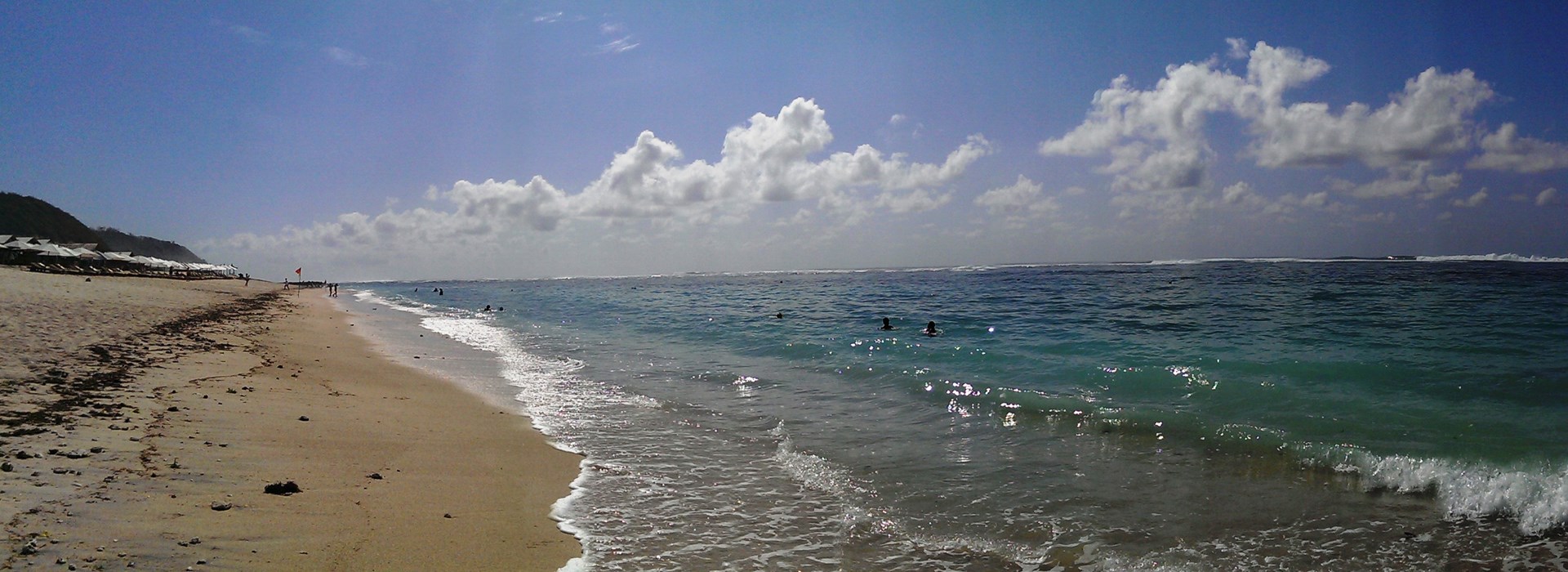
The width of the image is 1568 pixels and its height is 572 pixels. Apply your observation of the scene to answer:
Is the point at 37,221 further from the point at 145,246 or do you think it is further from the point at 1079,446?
the point at 1079,446

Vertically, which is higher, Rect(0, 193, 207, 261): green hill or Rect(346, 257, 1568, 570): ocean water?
Rect(0, 193, 207, 261): green hill

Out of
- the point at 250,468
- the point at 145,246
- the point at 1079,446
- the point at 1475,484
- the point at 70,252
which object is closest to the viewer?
the point at 250,468

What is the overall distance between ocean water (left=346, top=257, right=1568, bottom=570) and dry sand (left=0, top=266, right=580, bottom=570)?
767 millimetres

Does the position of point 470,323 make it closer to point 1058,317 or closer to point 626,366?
point 626,366

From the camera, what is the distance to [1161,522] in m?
5.88

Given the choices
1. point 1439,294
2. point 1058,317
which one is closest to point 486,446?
point 1058,317

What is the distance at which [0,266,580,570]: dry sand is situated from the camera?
14.4ft

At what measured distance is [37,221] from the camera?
105m

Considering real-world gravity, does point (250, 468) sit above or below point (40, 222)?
below

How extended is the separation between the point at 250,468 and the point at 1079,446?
920 cm

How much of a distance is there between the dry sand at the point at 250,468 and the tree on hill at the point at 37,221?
13137 centimetres

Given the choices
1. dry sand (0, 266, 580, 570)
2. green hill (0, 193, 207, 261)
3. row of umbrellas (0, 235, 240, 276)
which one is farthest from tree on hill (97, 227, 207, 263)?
dry sand (0, 266, 580, 570)

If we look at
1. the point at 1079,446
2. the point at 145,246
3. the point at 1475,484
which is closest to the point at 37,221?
the point at 145,246

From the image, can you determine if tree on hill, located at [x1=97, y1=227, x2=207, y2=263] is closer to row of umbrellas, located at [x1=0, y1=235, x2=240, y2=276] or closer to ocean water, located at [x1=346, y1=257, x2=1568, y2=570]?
row of umbrellas, located at [x1=0, y1=235, x2=240, y2=276]
